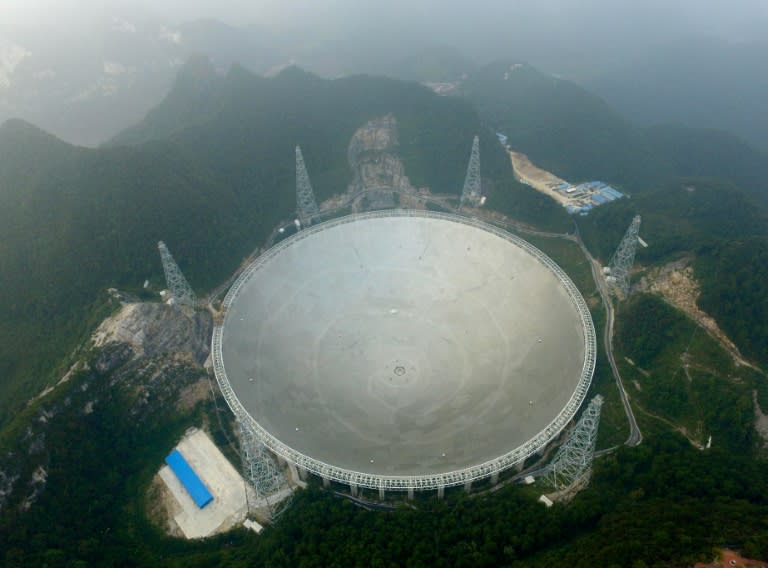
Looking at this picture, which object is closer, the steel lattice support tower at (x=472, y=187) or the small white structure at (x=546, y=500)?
the small white structure at (x=546, y=500)

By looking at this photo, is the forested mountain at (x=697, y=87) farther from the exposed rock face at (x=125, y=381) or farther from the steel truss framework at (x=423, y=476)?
the exposed rock face at (x=125, y=381)

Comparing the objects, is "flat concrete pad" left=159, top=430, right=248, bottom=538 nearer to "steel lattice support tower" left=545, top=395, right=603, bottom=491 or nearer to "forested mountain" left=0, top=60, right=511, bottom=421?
"forested mountain" left=0, top=60, right=511, bottom=421

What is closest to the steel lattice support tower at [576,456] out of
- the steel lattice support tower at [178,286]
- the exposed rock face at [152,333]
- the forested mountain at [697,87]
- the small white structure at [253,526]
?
the small white structure at [253,526]

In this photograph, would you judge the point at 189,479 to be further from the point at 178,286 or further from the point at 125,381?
the point at 178,286

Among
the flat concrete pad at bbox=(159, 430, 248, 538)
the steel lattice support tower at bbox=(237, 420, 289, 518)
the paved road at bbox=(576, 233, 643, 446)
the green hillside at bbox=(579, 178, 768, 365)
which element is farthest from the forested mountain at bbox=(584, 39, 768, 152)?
the flat concrete pad at bbox=(159, 430, 248, 538)

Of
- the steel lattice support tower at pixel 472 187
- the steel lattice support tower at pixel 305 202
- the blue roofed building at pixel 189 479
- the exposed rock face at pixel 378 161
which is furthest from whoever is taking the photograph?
the exposed rock face at pixel 378 161

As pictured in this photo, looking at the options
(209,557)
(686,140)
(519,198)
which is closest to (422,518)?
(209,557)

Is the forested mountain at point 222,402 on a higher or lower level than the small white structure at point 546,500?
higher
